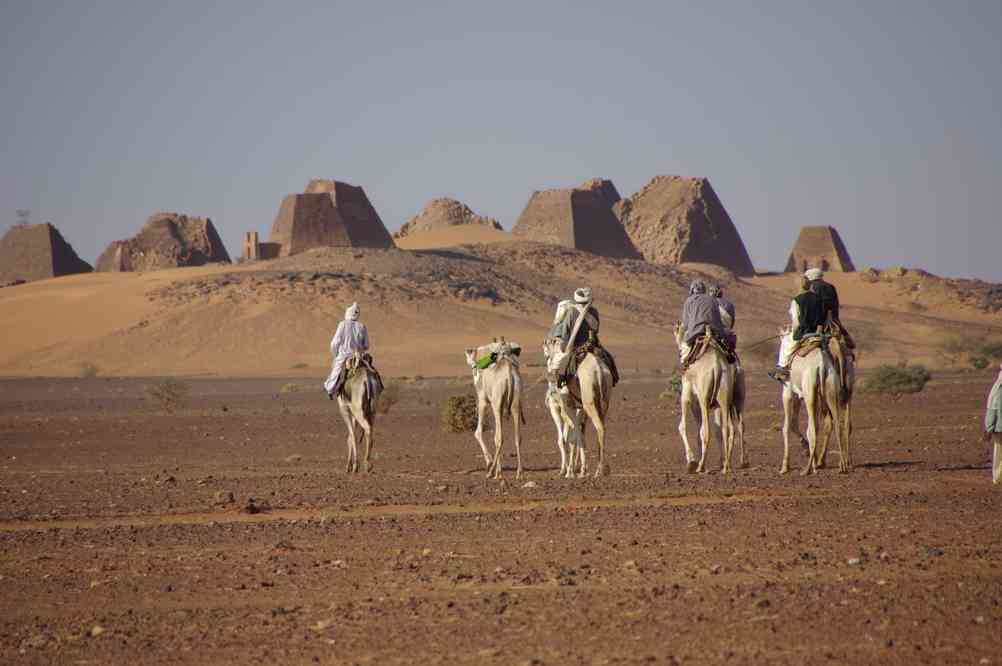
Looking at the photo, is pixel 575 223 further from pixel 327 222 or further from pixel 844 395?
pixel 844 395

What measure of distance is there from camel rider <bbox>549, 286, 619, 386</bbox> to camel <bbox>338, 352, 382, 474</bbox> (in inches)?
114

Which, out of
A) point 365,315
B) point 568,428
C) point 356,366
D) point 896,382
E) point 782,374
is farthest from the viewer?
point 365,315

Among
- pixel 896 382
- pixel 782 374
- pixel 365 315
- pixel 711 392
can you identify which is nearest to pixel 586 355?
pixel 711 392

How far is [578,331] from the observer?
49.9 feet

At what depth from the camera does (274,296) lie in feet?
232

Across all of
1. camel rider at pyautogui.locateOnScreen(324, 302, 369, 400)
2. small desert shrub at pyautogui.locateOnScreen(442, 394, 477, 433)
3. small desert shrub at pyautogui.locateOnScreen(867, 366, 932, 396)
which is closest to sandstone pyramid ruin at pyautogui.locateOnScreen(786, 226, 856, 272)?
small desert shrub at pyautogui.locateOnScreen(867, 366, 932, 396)

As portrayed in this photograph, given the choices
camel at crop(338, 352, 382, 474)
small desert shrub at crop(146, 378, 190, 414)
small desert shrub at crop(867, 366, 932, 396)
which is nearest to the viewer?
camel at crop(338, 352, 382, 474)

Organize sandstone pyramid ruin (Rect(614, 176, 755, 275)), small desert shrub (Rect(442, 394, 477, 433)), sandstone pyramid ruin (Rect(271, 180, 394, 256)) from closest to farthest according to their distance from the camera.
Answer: small desert shrub (Rect(442, 394, 477, 433))
sandstone pyramid ruin (Rect(271, 180, 394, 256))
sandstone pyramid ruin (Rect(614, 176, 755, 275))

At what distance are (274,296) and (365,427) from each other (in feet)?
178

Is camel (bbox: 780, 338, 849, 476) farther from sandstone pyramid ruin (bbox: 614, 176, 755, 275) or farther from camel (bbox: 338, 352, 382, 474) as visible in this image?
sandstone pyramid ruin (bbox: 614, 176, 755, 275)

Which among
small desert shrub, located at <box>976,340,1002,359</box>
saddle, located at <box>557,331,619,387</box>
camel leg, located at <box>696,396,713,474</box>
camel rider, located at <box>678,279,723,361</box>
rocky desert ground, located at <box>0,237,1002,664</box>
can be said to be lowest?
small desert shrub, located at <box>976,340,1002,359</box>

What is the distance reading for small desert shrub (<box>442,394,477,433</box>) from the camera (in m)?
25.2

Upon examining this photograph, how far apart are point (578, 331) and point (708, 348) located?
1.35 meters

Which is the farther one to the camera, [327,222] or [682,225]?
[682,225]
